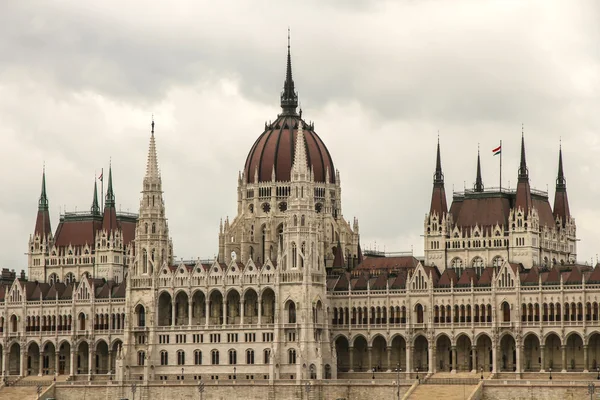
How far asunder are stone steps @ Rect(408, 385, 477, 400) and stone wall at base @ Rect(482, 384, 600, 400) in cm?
199

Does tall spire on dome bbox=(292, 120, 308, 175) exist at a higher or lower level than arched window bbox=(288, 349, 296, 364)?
higher

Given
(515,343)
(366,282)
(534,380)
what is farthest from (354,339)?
(534,380)

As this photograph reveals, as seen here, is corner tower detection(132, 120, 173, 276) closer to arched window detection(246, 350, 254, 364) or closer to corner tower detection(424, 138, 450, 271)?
arched window detection(246, 350, 254, 364)

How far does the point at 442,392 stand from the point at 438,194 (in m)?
36.2

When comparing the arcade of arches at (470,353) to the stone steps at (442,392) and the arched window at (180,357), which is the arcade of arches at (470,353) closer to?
the stone steps at (442,392)

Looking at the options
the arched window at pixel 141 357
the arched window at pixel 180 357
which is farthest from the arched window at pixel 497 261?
the arched window at pixel 141 357

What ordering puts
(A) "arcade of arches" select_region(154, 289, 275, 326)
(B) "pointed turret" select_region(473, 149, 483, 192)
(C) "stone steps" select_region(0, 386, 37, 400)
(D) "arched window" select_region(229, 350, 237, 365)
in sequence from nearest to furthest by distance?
(D) "arched window" select_region(229, 350, 237, 365), (A) "arcade of arches" select_region(154, 289, 275, 326), (C) "stone steps" select_region(0, 386, 37, 400), (B) "pointed turret" select_region(473, 149, 483, 192)

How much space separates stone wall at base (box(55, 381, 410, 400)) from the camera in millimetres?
165750

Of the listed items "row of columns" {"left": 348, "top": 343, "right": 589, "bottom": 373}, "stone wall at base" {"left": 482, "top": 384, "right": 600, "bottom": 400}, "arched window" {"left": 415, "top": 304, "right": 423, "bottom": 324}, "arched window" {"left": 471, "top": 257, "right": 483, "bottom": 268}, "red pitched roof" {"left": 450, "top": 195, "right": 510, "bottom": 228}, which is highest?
"red pitched roof" {"left": 450, "top": 195, "right": 510, "bottom": 228}

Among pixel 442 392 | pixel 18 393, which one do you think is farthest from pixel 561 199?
pixel 18 393

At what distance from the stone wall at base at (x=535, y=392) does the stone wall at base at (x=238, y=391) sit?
33.9ft

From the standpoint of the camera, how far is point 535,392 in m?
155

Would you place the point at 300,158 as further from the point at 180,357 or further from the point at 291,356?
the point at 180,357

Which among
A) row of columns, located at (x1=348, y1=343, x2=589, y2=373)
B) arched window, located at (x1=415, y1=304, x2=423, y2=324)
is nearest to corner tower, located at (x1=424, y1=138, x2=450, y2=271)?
arched window, located at (x1=415, y1=304, x2=423, y2=324)
